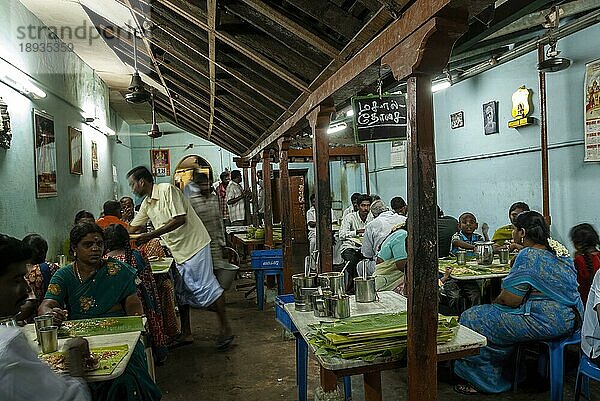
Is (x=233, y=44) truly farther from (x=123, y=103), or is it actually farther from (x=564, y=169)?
(x=123, y=103)

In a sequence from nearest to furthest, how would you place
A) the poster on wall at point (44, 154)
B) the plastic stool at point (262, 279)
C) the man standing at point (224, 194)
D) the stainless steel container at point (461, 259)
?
the stainless steel container at point (461, 259)
the poster on wall at point (44, 154)
the plastic stool at point (262, 279)
the man standing at point (224, 194)

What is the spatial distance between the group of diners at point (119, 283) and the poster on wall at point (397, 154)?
573 centimetres

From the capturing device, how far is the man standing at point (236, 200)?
Answer: 1252cm

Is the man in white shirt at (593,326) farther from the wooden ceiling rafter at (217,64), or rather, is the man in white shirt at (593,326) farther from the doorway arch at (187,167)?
the doorway arch at (187,167)

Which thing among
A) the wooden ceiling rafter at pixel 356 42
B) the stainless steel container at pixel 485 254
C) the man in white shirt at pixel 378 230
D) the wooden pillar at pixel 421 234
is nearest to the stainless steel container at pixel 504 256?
the stainless steel container at pixel 485 254

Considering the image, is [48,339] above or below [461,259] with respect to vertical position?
above

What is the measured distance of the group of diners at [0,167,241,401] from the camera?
190 centimetres

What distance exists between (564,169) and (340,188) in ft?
32.2

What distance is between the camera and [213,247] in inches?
263

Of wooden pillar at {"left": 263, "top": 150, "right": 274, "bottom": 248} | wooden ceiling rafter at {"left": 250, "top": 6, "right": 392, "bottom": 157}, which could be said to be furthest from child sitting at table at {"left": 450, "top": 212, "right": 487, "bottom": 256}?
wooden pillar at {"left": 263, "top": 150, "right": 274, "bottom": 248}

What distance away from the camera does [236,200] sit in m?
12.7

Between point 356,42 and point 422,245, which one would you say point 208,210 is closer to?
point 356,42

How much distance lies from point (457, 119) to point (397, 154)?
277 cm

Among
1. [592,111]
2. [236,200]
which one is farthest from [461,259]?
[236,200]
